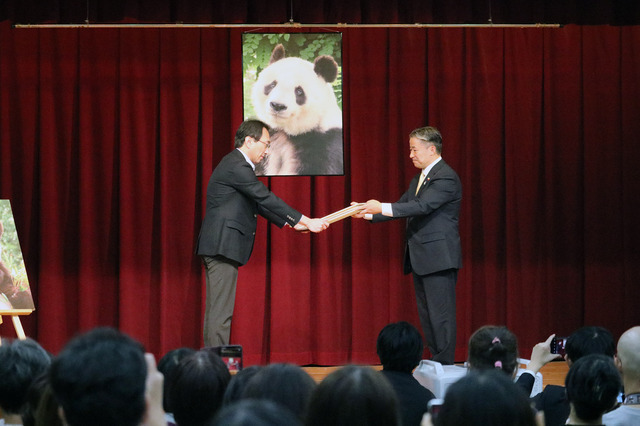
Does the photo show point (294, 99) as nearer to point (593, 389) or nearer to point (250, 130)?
point (250, 130)

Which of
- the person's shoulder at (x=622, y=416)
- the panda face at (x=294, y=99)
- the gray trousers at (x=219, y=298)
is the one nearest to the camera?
the person's shoulder at (x=622, y=416)

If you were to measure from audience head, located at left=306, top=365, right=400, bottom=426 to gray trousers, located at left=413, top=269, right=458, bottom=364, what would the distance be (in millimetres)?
3448

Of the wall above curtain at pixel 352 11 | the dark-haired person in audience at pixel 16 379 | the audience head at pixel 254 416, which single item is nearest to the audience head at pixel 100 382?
the audience head at pixel 254 416

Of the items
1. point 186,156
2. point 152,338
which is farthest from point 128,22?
point 152,338

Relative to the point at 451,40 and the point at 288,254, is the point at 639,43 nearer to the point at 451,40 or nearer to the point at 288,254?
the point at 451,40

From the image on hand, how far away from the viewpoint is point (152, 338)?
6270 mm

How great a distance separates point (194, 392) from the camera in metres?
2.04

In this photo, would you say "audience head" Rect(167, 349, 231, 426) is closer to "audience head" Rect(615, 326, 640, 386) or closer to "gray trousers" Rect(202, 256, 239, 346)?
"audience head" Rect(615, 326, 640, 386)

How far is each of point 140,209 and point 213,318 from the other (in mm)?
1674

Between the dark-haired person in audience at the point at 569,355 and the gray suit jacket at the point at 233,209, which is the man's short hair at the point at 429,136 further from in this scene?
the dark-haired person in audience at the point at 569,355

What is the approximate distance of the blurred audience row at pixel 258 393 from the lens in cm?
137

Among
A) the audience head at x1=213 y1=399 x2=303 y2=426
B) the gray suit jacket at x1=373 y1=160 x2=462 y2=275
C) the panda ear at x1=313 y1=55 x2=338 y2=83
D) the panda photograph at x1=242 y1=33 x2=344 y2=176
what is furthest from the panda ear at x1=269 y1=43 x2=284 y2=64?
the audience head at x1=213 y1=399 x2=303 y2=426

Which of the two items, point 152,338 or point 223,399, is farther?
point 152,338

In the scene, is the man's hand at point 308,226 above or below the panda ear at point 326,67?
below
